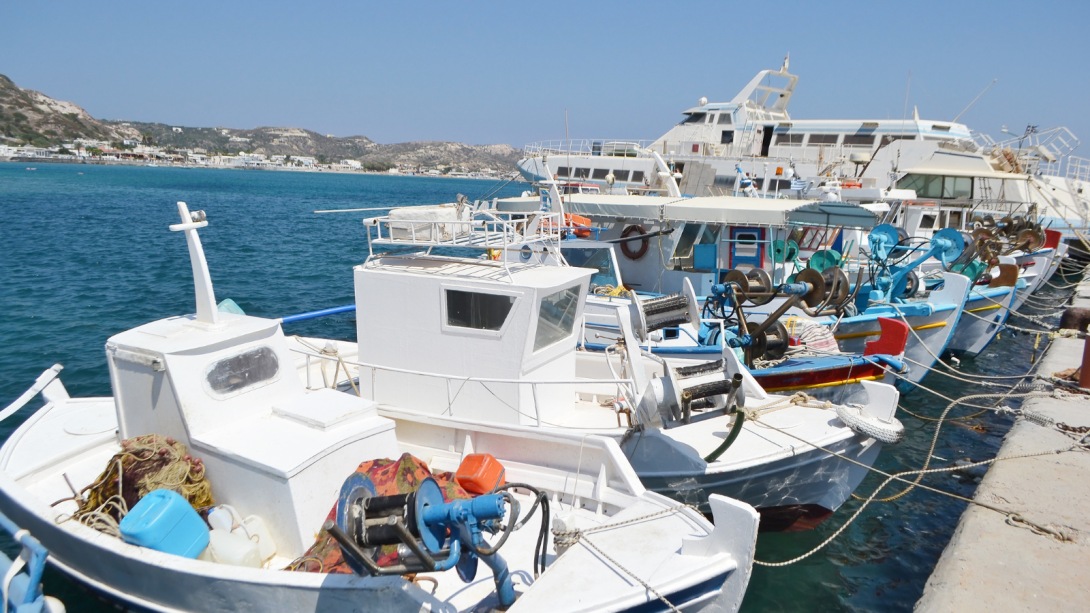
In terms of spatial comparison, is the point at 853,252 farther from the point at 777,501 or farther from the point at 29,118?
the point at 29,118

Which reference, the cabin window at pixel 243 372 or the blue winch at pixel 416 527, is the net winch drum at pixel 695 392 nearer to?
the blue winch at pixel 416 527

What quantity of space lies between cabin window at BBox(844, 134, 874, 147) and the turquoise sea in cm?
1473

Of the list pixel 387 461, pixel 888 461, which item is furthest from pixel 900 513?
pixel 387 461

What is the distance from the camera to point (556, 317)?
7230mm

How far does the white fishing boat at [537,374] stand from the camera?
681 centimetres

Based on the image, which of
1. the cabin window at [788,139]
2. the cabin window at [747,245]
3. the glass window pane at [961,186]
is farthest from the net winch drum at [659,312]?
the cabin window at [788,139]

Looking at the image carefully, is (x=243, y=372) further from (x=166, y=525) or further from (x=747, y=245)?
(x=747, y=245)

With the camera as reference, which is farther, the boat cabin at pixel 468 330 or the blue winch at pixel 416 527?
the boat cabin at pixel 468 330

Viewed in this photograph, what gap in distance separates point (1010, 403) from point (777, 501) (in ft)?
33.8

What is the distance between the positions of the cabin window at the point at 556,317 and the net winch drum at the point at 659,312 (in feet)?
2.45

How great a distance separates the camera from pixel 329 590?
4594mm

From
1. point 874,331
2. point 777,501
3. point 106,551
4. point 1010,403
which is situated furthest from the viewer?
point 1010,403

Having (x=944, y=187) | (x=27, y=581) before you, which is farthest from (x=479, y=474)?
(x=944, y=187)

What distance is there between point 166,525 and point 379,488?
1.78 meters
